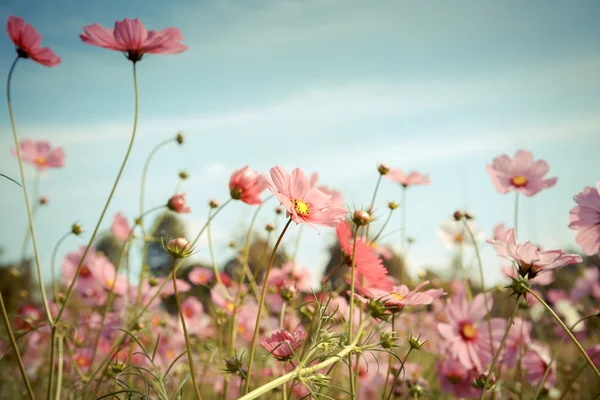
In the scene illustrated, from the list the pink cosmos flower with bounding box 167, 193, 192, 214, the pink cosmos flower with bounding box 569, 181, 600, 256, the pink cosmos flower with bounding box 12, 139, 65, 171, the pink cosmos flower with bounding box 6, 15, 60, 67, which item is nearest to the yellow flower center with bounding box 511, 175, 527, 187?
the pink cosmos flower with bounding box 569, 181, 600, 256

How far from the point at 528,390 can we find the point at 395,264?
5385 mm

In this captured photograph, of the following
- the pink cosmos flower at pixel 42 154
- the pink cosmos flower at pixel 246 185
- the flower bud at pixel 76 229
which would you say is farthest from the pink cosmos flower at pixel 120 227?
the pink cosmos flower at pixel 246 185

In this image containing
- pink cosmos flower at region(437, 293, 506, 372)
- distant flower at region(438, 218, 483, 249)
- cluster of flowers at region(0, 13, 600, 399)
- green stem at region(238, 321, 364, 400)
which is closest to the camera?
green stem at region(238, 321, 364, 400)

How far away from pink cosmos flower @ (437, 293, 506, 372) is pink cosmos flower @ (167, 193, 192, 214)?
2.02ft

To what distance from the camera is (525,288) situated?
0.54 m

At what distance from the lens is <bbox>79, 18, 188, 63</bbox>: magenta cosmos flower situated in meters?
0.63

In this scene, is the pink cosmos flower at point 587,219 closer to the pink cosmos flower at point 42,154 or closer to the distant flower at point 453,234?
the distant flower at point 453,234

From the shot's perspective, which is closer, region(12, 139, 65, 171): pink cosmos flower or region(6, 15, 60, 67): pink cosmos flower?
region(6, 15, 60, 67): pink cosmos flower

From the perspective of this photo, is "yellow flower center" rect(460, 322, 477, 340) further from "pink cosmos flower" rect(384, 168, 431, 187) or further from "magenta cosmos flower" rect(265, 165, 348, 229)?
"magenta cosmos flower" rect(265, 165, 348, 229)

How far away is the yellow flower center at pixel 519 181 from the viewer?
100 centimetres

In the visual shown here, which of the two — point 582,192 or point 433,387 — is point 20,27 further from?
point 433,387

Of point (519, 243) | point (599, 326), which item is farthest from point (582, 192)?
point (599, 326)

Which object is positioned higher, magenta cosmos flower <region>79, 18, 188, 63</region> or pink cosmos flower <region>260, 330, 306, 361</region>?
magenta cosmos flower <region>79, 18, 188, 63</region>

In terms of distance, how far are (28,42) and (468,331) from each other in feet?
3.38
